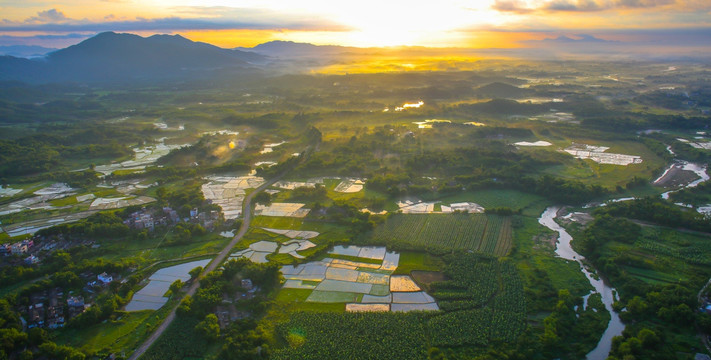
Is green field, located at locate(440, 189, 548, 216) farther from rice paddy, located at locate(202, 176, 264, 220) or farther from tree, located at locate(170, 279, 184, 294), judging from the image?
tree, located at locate(170, 279, 184, 294)

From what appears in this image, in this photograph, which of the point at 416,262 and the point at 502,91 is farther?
the point at 502,91

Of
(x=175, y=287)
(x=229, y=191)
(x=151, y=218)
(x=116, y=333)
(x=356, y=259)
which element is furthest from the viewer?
(x=229, y=191)

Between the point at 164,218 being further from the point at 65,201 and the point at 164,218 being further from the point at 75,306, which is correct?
the point at 65,201

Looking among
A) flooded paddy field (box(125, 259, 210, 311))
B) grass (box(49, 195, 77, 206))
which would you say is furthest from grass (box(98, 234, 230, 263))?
grass (box(49, 195, 77, 206))

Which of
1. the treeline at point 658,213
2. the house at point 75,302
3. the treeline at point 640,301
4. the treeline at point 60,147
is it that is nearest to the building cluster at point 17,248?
the house at point 75,302

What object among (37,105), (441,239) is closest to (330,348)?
(441,239)

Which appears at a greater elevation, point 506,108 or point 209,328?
point 506,108

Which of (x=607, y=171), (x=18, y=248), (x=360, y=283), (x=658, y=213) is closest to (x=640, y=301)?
(x=658, y=213)
